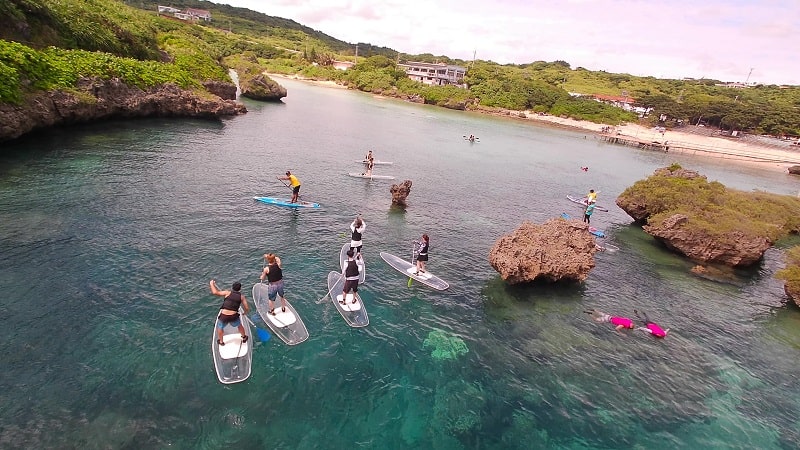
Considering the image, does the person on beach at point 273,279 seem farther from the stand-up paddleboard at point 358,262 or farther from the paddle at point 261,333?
the stand-up paddleboard at point 358,262

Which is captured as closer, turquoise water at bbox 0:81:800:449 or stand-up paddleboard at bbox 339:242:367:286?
turquoise water at bbox 0:81:800:449

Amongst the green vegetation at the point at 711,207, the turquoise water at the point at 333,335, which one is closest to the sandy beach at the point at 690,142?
the green vegetation at the point at 711,207

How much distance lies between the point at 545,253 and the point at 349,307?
12578mm

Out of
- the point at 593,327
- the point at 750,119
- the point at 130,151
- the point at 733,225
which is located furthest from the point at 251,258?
the point at 750,119

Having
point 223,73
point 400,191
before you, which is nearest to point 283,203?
point 400,191

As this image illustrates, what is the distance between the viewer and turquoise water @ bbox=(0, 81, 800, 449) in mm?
14109

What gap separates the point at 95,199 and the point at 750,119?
171 meters

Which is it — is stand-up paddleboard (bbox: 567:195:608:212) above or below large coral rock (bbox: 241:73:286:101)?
below

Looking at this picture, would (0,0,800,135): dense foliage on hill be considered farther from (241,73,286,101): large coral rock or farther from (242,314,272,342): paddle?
(242,314,272,342): paddle

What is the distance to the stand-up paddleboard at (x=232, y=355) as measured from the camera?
1521 centimetres

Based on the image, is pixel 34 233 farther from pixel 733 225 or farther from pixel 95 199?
pixel 733 225

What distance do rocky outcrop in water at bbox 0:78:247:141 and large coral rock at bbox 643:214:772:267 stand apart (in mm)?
54465

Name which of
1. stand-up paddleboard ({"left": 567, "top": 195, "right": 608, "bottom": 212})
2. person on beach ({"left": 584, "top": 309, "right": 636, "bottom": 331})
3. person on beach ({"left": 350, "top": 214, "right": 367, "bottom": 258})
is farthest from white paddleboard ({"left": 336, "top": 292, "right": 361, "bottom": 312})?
stand-up paddleboard ({"left": 567, "top": 195, "right": 608, "bottom": 212})

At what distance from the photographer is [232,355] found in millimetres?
16000
